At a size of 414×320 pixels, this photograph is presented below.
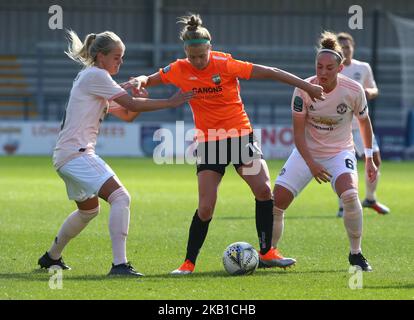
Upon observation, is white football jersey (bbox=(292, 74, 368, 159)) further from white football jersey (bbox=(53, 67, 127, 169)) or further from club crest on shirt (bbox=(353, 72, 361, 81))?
club crest on shirt (bbox=(353, 72, 361, 81))

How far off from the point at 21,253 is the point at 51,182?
32.1 ft

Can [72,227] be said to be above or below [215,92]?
below

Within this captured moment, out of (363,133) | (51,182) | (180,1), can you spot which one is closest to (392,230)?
(363,133)

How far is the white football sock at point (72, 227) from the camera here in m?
8.82

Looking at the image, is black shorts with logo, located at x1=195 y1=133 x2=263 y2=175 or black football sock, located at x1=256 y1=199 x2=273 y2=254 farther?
black football sock, located at x1=256 y1=199 x2=273 y2=254

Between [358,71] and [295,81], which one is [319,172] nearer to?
[295,81]

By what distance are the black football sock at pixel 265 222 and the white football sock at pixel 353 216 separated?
653mm

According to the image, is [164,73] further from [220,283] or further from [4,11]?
[4,11]

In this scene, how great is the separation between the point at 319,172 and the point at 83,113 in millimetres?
2117

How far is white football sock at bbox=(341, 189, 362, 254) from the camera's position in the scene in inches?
356

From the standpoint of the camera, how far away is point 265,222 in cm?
914

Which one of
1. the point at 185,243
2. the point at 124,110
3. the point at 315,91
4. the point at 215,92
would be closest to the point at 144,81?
the point at 124,110

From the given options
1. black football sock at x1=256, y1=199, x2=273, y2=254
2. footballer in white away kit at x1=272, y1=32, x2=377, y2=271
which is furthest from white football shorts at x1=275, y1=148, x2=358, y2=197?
black football sock at x1=256, y1=199, x2=273, y2=254

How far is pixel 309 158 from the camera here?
9.10 metres
